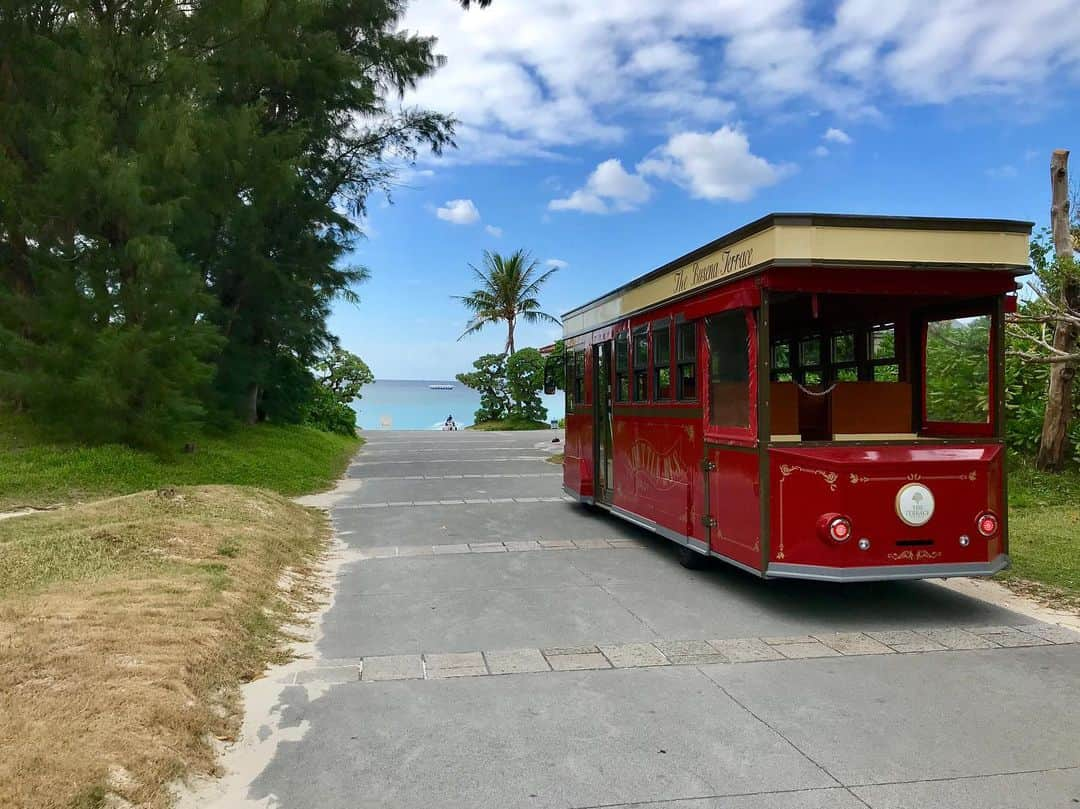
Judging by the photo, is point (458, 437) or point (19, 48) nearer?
point (19, 48)

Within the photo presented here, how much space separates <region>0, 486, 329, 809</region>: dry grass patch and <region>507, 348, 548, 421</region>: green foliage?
3272cm

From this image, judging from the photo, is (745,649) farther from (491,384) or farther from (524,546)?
(491,384)

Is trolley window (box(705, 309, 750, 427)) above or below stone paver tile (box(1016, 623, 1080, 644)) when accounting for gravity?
above

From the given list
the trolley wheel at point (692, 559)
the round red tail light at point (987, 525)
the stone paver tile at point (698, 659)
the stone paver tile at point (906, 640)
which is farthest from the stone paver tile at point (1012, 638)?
the trolley wheel at point (692, 559)

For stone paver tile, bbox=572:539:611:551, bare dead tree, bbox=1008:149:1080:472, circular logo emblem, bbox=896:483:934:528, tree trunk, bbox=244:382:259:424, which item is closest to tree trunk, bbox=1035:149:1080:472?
bare dead tree, bbox=1008:149:1080:472

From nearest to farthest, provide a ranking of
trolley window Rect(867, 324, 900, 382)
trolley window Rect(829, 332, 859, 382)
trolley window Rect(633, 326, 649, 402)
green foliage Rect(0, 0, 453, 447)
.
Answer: trolley window Rect(867, 324, 900, 382) < trolley window Rect(829, 332, 859, 382) < trolley window Rect(633, 326, 649, 402) < green foliage Rect(0, 0, 453, 447)

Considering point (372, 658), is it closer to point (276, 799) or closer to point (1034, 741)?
point (276, 799)

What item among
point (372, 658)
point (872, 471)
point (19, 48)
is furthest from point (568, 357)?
point (19, 48)

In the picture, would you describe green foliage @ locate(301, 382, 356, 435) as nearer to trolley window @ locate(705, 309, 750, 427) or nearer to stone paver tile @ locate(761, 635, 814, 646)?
trolley window @ locate(705, 309, 750, 427)

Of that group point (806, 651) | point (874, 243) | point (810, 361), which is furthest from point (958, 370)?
point (806, 651)

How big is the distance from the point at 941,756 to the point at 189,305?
13888mm

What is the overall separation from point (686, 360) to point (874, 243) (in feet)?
7.00

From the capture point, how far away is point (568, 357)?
1284 centimetres

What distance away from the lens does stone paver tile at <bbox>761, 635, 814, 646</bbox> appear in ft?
19.8
